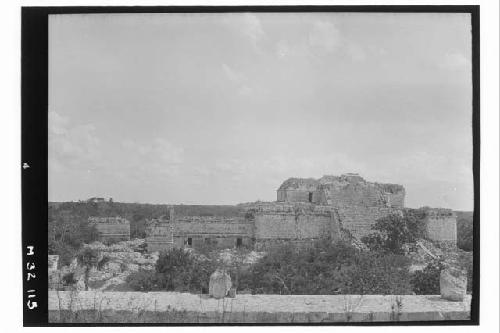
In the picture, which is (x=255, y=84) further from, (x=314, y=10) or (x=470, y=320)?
(x=470, y=320)

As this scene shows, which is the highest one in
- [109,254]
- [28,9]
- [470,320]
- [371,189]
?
[28,9]

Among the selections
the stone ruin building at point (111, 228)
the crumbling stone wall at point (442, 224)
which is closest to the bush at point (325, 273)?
the crumbling stone wall at point (442, 224)

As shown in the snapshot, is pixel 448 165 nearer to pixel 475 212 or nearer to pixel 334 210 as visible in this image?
pixel 475 212

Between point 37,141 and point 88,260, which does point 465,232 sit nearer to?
point 88,260

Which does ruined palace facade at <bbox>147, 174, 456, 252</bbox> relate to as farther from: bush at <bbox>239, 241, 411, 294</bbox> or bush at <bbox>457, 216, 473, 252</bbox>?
bush at <bbox>239, 241, 411, 294</bbox>

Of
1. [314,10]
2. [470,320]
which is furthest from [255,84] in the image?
[470,320]

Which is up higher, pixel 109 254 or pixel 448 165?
pixel 448 165

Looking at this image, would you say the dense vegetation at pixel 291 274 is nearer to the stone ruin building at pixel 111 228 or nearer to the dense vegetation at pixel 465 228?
the stone ruin building at pixel 111 228
